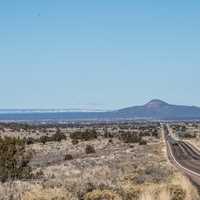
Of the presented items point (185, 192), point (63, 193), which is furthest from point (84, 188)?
point (185, 192)

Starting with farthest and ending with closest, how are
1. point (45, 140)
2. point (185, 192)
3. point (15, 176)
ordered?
1. point (45, 140)
2. point (15, 176)
3. point (185, 192)

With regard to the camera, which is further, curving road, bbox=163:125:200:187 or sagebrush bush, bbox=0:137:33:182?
curving road, bbox=163:125:200:187

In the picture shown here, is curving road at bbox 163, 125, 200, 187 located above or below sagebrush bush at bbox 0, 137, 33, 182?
below

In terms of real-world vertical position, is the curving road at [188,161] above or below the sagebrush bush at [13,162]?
below

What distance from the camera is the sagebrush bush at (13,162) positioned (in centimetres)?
2875

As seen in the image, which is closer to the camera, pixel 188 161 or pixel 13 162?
pixel 13 162

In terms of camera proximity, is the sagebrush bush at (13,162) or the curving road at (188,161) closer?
the sagebrush bush at (13,162)

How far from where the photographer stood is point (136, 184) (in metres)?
Answer: 22.6

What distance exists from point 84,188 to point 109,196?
1.74 metres

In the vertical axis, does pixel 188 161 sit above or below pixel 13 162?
below

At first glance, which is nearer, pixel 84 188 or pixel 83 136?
pixel 84 188

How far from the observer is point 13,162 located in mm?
30469

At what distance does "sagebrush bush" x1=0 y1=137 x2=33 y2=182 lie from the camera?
94.3 ft

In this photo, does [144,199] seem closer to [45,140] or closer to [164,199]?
[164,199]
